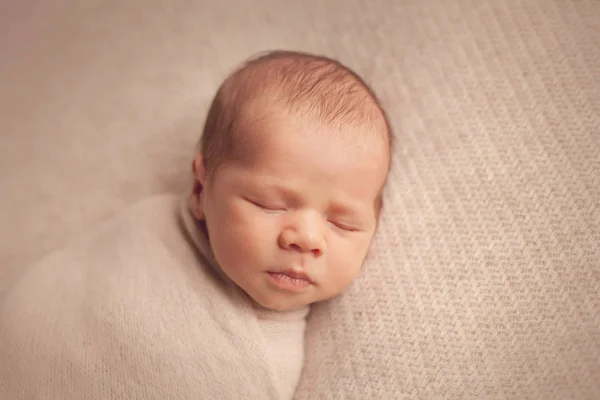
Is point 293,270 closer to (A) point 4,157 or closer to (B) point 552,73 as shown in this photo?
(B) point 552,73

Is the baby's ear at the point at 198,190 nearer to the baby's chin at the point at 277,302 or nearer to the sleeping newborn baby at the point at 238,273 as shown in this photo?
the sleeping newborn baby at the point at 238,273

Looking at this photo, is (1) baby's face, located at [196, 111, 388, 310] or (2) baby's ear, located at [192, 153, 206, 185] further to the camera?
(2) baby's ear, located at [192, 153, 206, 185]

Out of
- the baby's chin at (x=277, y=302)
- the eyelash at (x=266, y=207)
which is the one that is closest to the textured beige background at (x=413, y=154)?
the baby's chin at (x=277, y=302)

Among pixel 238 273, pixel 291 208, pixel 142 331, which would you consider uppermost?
pixel 291 208

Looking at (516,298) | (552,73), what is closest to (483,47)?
(552,73)

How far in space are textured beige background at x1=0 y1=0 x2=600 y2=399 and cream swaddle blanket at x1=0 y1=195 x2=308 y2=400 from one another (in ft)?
0.34

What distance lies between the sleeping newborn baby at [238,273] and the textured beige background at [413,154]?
0.32 feet

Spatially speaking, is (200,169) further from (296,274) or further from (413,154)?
(413,154)

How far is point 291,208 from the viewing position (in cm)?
80

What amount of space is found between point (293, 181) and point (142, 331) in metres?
0.30

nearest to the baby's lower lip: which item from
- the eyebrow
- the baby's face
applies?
the baby's face

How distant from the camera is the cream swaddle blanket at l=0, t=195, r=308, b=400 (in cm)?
81

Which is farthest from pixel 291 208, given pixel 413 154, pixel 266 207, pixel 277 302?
pixel 413 154

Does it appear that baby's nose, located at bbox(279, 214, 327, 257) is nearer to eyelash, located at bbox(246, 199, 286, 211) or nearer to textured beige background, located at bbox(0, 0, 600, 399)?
eyelash, located at bbox(246, 199, 286, 211)
